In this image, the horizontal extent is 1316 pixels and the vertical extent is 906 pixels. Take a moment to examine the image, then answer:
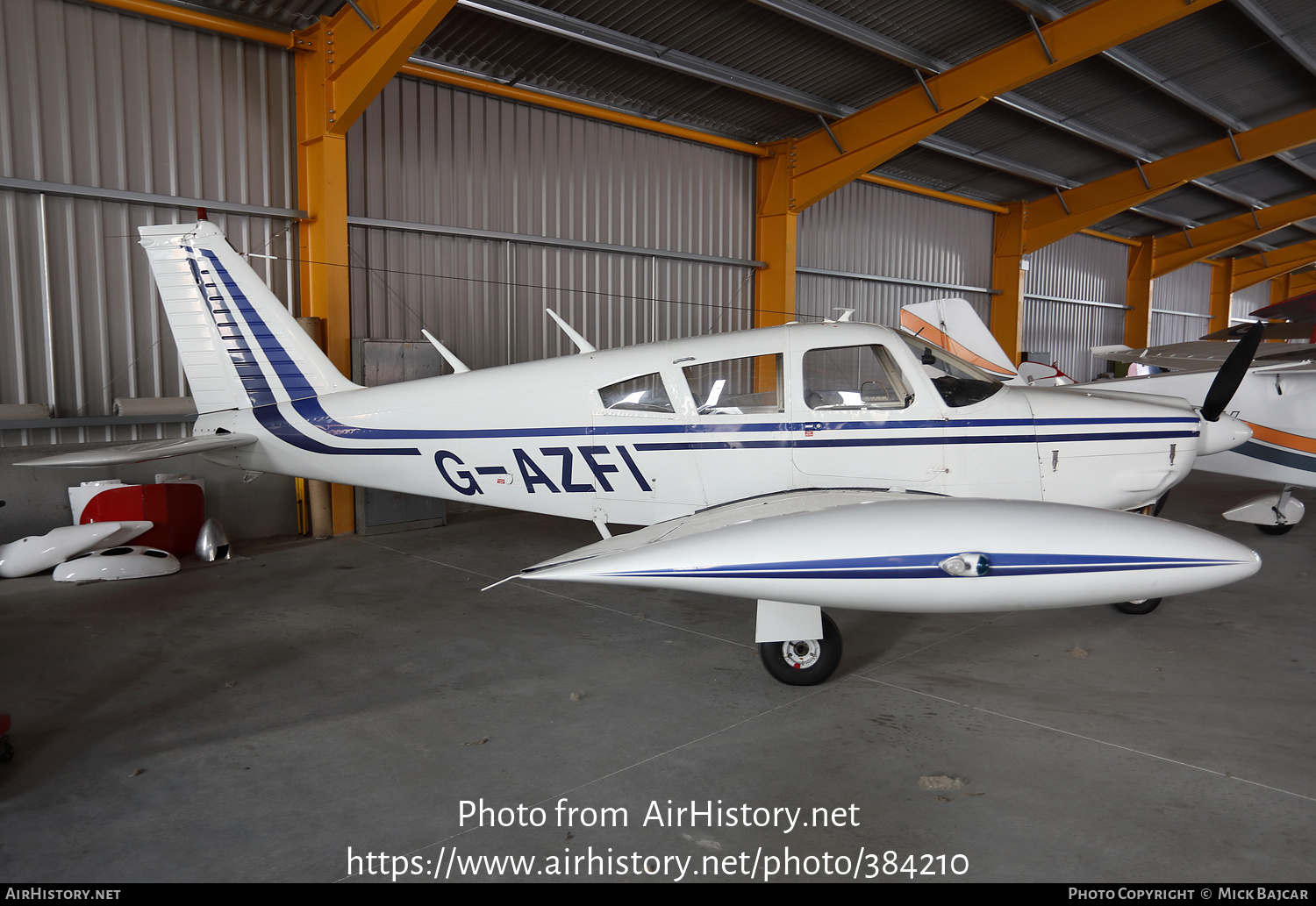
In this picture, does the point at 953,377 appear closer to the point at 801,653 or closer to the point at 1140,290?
the point at 801,653

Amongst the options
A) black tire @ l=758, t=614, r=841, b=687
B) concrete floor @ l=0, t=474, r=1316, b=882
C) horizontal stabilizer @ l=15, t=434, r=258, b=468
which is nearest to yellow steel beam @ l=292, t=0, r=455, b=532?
horizontal stabilizer @ l=15, t=434, r=258, b=468

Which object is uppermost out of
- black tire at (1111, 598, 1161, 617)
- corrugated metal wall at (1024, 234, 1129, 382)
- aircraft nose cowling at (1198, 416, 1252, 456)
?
corrugated metal wall at (1024, 234, 1129, 382)

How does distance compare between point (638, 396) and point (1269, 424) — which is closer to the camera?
point (638, 396)

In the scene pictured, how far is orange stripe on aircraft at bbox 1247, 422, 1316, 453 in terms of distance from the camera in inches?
277

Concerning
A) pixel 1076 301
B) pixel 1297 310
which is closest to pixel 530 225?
pixel 1297 310

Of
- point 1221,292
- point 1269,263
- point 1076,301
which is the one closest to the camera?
point 1076,301

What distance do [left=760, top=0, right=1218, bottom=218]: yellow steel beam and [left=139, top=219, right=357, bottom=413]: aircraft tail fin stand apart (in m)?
8.47

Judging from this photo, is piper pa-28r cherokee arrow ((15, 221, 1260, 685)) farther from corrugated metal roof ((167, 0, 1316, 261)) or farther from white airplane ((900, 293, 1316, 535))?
corrugated metal roof ((167, 0, 1316, 261))

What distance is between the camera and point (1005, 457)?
4.46m

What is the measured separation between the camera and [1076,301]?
20203mm

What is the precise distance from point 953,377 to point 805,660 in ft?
6.04

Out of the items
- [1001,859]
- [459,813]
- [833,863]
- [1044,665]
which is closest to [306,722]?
[459,813]
